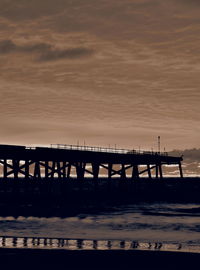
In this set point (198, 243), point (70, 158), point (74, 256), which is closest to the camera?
point (74, 256)

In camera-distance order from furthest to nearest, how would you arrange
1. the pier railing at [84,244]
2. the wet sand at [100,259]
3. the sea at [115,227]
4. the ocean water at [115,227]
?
1. the ocean water at [115,227]
2. the sea at [115,227]
3. the pier railing at [84,244]
4. the wet sand at [100,259]

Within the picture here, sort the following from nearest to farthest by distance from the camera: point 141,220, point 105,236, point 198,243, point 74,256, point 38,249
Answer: point 74,256, point 38,249, point 198,243, point 105,236, point 141,220

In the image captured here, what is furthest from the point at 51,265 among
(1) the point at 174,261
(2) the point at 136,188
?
(2) the point at 136,188

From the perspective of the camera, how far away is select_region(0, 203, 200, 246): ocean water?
2734 cm

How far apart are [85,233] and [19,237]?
13.7 feet

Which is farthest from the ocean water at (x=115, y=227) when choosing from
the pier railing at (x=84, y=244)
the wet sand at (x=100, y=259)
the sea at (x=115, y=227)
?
the wet sand at (x=100, y=259)

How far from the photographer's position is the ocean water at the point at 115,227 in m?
27.3

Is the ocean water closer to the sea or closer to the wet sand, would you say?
the sea

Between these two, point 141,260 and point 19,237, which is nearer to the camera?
point 141,260

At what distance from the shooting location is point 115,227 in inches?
1259

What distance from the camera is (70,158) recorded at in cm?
5956

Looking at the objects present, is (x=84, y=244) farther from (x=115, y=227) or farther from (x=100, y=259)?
(x=115, y=227)

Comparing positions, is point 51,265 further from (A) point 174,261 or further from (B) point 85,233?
(B) point 85,233

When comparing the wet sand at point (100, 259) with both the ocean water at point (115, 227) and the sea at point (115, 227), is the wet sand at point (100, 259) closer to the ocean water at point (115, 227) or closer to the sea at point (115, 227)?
the sea at point (115, 227)
